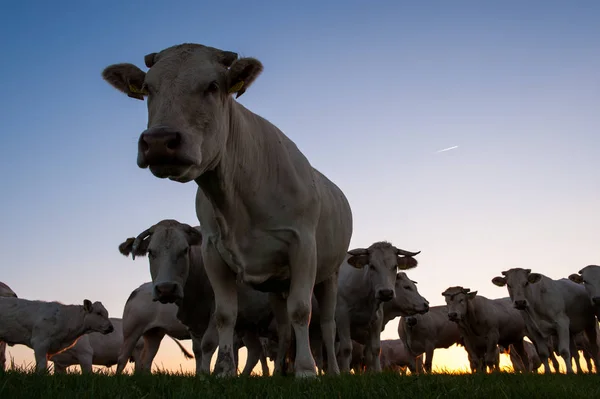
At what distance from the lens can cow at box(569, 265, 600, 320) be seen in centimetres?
1644

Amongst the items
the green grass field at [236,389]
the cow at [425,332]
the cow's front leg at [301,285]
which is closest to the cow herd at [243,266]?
the cow's front leg at [301,285]

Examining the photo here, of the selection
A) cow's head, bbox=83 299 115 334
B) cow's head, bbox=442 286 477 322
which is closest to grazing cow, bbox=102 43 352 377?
cow's head, bbox=83 299 115 334

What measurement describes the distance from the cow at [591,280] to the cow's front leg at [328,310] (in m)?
10.3

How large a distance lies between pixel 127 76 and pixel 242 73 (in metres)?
1.17

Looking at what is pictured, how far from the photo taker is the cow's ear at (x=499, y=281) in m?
18.1

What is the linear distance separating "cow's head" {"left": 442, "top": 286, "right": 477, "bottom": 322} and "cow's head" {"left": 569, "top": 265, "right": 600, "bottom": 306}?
9.66 feet

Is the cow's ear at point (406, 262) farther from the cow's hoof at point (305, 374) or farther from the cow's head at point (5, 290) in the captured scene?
the cow's head at point (5, 290)

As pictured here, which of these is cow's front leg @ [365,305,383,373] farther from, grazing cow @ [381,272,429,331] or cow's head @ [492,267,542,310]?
cow's head @ [492,267,542,310]

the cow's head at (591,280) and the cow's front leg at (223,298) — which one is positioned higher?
the cow's head at (591,280)

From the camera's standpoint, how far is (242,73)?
583 centimetres

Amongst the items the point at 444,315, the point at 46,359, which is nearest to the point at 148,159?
the point at 46,359

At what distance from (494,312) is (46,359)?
1251 cm

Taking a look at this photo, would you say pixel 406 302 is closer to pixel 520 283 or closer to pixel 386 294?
pixel 520 283

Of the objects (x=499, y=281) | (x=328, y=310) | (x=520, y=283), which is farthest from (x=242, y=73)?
(x=499, y=281)
